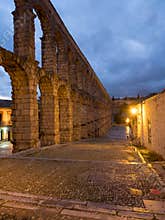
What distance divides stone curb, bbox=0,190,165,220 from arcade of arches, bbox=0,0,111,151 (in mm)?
5792

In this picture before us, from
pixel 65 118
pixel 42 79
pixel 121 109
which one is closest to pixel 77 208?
pixel 42 79

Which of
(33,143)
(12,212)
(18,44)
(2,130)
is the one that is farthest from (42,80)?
Answer: (2,130)

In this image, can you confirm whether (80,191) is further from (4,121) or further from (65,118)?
(4,121)

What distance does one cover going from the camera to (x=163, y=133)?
6.66 metres

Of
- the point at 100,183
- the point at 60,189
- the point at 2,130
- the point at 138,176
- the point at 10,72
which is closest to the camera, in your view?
the point at 60,189

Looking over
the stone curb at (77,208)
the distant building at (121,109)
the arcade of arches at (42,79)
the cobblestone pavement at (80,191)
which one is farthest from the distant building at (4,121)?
the distant building at (121,109)

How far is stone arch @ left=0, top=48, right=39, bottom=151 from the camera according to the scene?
27.8 feet

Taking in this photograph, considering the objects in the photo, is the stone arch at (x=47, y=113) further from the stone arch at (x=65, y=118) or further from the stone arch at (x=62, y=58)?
the stone arch at (x=62, y=58)

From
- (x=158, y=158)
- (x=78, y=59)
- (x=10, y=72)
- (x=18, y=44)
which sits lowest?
(x=158, y=158)

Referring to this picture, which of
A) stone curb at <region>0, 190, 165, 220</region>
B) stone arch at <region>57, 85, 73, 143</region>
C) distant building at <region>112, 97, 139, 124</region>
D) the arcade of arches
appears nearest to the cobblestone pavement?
stone curb at <region>0, 190, 165, 220</region>

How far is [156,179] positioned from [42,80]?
8496mm

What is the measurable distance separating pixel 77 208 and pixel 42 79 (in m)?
8.85

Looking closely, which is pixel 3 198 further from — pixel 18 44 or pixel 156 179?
pixel 18 44

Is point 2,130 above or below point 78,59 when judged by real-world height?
below
